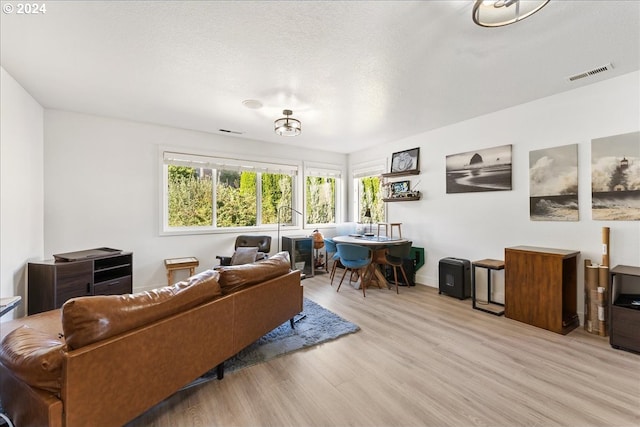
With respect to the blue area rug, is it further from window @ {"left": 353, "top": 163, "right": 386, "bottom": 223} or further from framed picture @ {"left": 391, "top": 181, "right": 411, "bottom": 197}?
window @ {"left": 353, "top": 163, "right": 386, "bottom": 223}

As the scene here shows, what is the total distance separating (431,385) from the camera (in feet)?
6.59

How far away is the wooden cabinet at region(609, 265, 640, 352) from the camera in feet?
7.80

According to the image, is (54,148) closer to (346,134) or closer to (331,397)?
(346,134)

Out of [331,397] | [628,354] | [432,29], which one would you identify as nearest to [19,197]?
[331,397]

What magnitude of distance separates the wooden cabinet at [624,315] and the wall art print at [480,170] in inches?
57.9

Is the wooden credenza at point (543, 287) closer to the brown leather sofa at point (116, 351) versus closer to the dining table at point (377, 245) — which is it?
the dining table at point (377, 245)

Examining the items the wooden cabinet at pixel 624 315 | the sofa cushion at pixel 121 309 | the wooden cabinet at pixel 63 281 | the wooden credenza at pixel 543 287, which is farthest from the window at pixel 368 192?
the wooden cabinet at pixel 63 281

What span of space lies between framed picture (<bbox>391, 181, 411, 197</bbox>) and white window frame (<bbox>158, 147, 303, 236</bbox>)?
6.28ft

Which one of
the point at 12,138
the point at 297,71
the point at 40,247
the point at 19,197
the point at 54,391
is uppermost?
the point at 297,71

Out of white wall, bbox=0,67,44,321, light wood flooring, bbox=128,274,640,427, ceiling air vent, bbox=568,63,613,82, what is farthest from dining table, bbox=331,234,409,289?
white wall, bbox=0,67,44,321

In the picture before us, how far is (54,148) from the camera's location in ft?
11.8

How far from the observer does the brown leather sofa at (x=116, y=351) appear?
120cm

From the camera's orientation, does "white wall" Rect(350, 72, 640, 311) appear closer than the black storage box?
Yes

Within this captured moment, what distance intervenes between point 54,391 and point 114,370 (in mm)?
214
